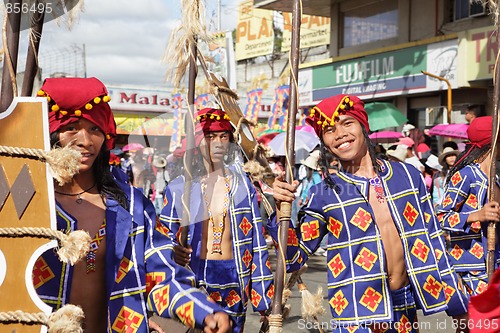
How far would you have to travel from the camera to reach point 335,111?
3.49m

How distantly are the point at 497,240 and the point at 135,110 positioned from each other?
829 inches

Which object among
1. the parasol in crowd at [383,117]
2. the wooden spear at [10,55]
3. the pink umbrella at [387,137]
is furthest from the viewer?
the parasol in crowd at [383,117]

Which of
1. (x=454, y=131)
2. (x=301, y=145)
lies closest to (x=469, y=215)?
(x=454, y=131)

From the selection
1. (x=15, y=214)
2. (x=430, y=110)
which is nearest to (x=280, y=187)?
(x=15, y=214)

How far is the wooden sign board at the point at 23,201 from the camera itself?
77.0 inches

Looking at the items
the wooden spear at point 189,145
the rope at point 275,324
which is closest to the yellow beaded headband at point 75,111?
the wooden spear at point 189,145

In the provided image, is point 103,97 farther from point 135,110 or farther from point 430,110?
point 135,110

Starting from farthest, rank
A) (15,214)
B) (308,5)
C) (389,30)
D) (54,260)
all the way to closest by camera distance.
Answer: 1. (308,5)
2. (389,30)
3. (54,260)
4. (15,214)

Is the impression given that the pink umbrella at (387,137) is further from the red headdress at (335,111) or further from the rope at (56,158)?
the rope at (56,158)

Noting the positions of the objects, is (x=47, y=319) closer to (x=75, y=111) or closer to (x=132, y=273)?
(x=132, y=273)

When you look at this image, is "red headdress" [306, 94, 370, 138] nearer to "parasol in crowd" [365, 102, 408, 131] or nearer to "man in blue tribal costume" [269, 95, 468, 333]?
"man in blue tribal costume" [269, 95, 468, 333]

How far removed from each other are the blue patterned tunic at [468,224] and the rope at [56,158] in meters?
3.25

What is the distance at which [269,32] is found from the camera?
25.8m

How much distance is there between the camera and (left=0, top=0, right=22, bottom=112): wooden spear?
2.07 m
